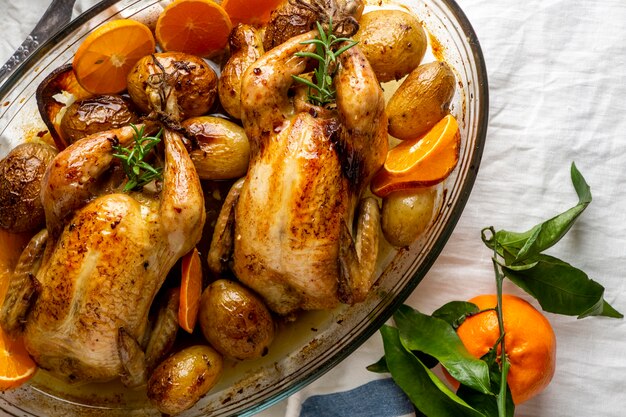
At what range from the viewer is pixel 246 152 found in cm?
180

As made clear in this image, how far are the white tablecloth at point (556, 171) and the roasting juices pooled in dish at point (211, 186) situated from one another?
254mm

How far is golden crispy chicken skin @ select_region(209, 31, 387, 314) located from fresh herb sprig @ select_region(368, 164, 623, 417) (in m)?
0.19

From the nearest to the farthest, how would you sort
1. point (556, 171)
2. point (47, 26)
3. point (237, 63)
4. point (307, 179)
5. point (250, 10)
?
point (307, 179) → point (237, 63) → point (250, 10) → point (556, 171) → point (47, 26)

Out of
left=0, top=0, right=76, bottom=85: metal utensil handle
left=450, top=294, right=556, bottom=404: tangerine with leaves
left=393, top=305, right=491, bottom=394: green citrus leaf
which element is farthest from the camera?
left=0, top=0, right=76, bottom=85: metal utensil handle

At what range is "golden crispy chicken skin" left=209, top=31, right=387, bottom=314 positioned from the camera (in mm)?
1628

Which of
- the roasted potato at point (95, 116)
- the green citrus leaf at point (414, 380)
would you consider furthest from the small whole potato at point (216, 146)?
the green citrus leaf at point (414, 380)

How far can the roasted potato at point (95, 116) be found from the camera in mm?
1817

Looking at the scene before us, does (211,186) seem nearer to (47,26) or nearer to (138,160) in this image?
→ (138,160)

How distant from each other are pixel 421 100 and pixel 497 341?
58cm

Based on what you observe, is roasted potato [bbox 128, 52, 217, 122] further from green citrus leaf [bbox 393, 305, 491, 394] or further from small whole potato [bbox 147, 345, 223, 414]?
green citrus leaf [bbox 393, 305, 491, 394]

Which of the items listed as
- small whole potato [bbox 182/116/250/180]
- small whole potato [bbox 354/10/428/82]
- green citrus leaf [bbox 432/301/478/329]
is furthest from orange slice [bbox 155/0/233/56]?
green citrus leaf [bbox 432/301/478/329]

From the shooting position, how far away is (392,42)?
1794mm

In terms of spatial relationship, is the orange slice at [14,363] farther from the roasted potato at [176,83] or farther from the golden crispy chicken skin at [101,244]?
the roasted potato at [176,83]

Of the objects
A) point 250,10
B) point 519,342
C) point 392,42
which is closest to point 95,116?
point 250,10
